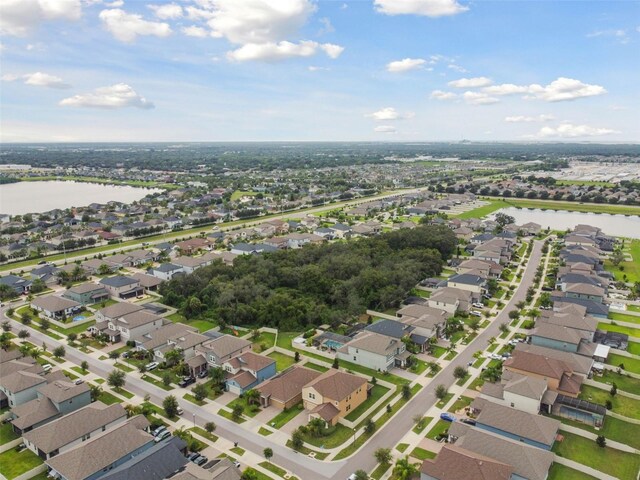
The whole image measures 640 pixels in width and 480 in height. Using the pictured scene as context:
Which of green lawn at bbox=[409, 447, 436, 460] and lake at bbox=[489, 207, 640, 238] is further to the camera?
lake at bbox=[489, 207, 640, 238]

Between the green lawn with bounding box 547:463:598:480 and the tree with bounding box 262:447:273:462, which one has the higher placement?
the tree with bounding box 262:447:273:462

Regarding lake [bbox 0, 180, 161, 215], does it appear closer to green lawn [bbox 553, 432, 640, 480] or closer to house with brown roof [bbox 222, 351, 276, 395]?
house with brown roof [bbox 222, 351, 276, 395]

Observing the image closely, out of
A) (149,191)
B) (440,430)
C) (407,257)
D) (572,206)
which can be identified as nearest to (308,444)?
(440,430)

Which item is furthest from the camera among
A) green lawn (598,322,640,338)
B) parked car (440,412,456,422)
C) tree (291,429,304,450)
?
green lawn (598,322,640,338)

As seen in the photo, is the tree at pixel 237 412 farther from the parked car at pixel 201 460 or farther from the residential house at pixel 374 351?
the residential house at pixel 374 351

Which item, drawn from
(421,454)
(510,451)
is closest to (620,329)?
(510,451)

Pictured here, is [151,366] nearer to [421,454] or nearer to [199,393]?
[199,393]

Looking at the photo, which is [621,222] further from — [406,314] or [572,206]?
[406,314]

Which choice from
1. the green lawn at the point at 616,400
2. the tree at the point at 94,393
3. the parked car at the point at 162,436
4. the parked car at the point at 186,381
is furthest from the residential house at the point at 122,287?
the green lawn at the point at 616,400

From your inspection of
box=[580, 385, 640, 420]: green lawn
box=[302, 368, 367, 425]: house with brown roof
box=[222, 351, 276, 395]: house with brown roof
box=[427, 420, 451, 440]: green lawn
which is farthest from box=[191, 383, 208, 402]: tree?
box=[580, 385, 640, 420]: green lawn
